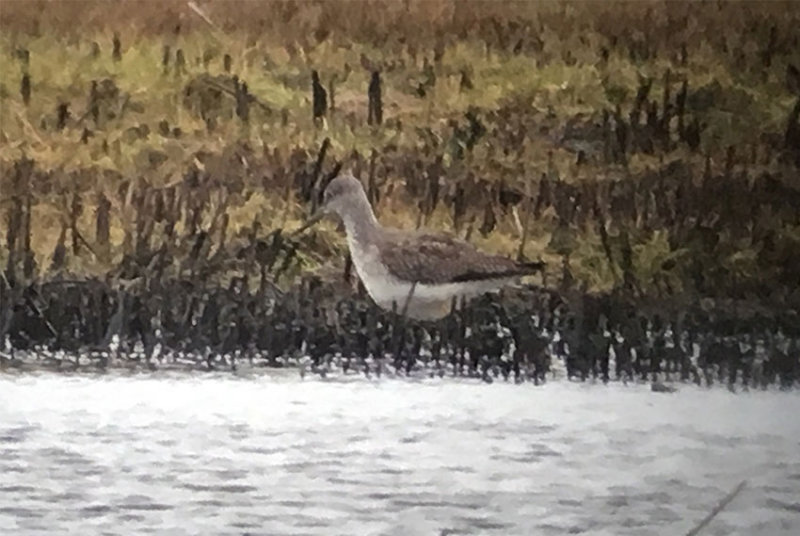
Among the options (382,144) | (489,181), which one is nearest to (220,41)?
(382,144)

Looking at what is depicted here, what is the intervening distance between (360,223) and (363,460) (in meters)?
0.36

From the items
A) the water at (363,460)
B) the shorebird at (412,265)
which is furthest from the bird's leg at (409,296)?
the water at (363,460)

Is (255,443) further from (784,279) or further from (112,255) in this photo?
(784,279)

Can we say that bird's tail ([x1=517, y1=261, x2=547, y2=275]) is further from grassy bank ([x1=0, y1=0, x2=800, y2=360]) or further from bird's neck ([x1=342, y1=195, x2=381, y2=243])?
bird's neck ([x1=342, y1=195, x2=381, y2=243])

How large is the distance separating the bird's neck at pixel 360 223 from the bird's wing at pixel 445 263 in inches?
1.2

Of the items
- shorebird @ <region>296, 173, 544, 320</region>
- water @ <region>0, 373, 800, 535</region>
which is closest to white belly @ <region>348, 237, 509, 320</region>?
shorebird @ <region>296, 173, 544, 320</region>

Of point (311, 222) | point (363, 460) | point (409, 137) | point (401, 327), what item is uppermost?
point (409, 137)

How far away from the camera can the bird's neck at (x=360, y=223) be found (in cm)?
174

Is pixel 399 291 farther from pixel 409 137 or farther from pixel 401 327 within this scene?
pixel 409 137

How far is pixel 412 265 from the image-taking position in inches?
68.6

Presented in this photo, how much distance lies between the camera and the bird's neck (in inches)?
68.6

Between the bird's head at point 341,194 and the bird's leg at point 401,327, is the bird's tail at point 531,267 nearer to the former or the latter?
the bird's leg at point 401,327

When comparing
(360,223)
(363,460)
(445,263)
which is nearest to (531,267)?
(445,263)

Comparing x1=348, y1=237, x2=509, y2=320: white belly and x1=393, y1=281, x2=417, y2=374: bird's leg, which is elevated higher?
x1=348, y1=237, x2=509, y2=320: white belly
